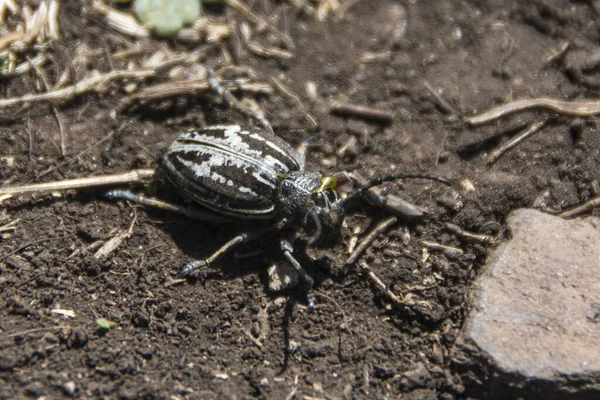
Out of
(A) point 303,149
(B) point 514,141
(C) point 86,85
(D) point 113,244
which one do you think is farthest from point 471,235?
(C) point 86,85

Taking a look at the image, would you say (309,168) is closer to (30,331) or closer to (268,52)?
(268,52)

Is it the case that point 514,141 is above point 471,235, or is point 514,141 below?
above

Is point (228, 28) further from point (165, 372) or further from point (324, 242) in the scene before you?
point (165, 372)

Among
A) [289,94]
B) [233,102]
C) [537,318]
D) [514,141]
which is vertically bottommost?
[537,318]

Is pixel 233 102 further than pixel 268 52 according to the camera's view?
No

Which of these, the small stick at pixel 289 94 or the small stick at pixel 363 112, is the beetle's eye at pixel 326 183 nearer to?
the small stick at pixel 289 94

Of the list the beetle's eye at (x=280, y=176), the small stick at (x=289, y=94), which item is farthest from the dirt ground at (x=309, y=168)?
the beetle's eye at (x=280, y=176)
